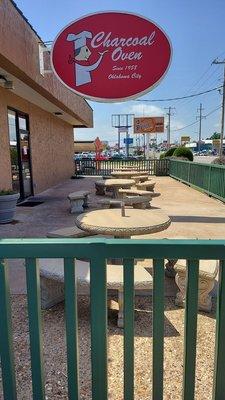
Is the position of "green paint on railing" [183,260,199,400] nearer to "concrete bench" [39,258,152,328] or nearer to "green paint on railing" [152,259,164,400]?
"green paint on railing" [152,259,164,400]

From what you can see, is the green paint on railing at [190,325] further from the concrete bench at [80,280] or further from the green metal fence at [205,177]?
the green metal fence at [205,177]

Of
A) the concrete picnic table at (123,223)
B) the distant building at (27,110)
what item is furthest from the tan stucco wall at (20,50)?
the concrete picnic table at (123,223)

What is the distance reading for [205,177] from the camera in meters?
11.6

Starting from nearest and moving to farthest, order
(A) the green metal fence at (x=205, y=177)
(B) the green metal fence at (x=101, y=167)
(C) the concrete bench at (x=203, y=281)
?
(C) the concrete bench at (x=203, y=281), (A) the green metal fence at (x=205, y=177), (B) the green metal fence at (x=101, y=167)

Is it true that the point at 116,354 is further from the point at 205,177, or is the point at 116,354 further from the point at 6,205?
the point at 205,177

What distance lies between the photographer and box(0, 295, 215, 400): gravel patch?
218 centimetres

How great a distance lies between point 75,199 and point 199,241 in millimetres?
6805

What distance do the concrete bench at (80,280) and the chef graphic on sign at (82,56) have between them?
4.98 m

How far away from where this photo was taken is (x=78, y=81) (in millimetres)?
7047

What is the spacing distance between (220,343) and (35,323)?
90 cm

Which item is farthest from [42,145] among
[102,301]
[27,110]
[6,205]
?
→ [102,301]

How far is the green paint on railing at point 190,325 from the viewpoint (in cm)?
147

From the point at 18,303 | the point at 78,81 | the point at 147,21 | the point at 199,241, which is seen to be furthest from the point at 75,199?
the point at 199,241

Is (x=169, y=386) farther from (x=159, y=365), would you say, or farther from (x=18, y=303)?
(x=18, y=303)
